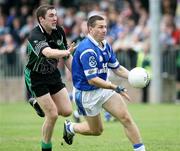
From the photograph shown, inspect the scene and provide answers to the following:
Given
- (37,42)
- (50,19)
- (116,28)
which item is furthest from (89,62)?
(116,28)

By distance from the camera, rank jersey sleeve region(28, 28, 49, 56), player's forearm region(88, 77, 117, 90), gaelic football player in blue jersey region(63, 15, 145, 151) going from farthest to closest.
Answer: jersey sleeve region(28, 28, 49, 56), gaelic football player in blue jersey region(63, 15, 145, 151), player's forearm region(88, 77, 117, 90)

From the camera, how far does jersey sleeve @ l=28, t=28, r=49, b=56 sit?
40.4ft

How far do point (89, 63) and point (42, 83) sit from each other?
4.04ft

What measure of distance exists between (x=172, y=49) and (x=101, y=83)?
1563cm

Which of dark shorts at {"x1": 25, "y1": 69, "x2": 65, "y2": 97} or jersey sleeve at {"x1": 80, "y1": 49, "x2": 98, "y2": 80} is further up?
jersey sleeve at {"x1": 80, "y1": 49, "x2": 98, "y2": 80}

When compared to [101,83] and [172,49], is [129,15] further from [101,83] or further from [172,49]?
[101,83]

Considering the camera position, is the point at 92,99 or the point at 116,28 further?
the point at 116,28

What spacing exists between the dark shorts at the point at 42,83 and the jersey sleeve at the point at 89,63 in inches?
42.2

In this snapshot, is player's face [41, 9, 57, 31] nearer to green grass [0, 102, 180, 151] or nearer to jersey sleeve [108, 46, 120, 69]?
jersey sleeve [108, 46, 120, 69]

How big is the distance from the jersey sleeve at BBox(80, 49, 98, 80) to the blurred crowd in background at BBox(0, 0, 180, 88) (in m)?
13.4

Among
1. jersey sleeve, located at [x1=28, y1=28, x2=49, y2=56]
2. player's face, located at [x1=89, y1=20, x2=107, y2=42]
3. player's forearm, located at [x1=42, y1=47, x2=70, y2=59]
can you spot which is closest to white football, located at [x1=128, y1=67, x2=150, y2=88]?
player's face, located at [x1=89, y1=20, x2=107, y2=42]

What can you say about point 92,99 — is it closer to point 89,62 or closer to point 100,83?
point 100,83

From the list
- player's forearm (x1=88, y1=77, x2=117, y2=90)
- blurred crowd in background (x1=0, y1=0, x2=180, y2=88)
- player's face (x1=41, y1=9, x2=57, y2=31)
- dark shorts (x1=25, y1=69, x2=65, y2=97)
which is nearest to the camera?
player's forearm (x1=88, y1=77, x2=117, y2=90)

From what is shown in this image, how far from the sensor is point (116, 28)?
90.3ft
